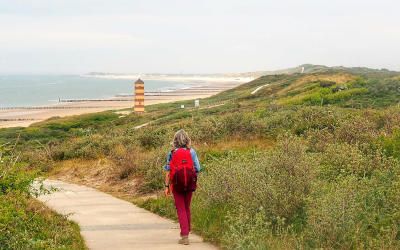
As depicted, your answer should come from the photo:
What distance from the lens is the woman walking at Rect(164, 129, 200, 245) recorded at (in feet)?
26.0

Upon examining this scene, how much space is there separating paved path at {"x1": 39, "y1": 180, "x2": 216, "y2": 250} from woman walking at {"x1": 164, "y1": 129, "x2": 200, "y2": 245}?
1.19 ft

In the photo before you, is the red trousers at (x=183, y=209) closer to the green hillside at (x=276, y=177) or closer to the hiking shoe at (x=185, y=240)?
the hiking shoe at (x=185, y=240)

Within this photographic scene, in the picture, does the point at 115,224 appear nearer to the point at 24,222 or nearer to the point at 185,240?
the point at 185,240

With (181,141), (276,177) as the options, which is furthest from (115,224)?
(276,177)

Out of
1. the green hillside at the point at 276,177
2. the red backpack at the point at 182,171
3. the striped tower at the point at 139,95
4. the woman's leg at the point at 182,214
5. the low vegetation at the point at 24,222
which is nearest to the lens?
the low vegetation at the point at 24,222

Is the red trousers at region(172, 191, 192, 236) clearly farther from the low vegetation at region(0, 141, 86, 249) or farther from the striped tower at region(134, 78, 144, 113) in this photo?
the striped tower at region(134, 78, 144, 113)

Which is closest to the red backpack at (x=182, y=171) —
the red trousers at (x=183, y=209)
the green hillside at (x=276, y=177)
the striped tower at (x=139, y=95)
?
the red trousers at (x=183, y=209)

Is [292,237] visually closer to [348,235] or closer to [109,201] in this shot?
[348,235]

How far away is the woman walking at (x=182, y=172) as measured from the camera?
26.0 ft

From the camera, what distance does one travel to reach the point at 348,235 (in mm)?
6551

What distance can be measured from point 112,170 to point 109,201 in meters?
3.16

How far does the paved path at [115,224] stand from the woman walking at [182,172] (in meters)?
0.36

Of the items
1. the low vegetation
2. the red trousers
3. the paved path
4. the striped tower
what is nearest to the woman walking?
the red trousers

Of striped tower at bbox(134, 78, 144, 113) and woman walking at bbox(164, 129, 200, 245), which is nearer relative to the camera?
woman walking at bbox(164, 129, 200, 245)
